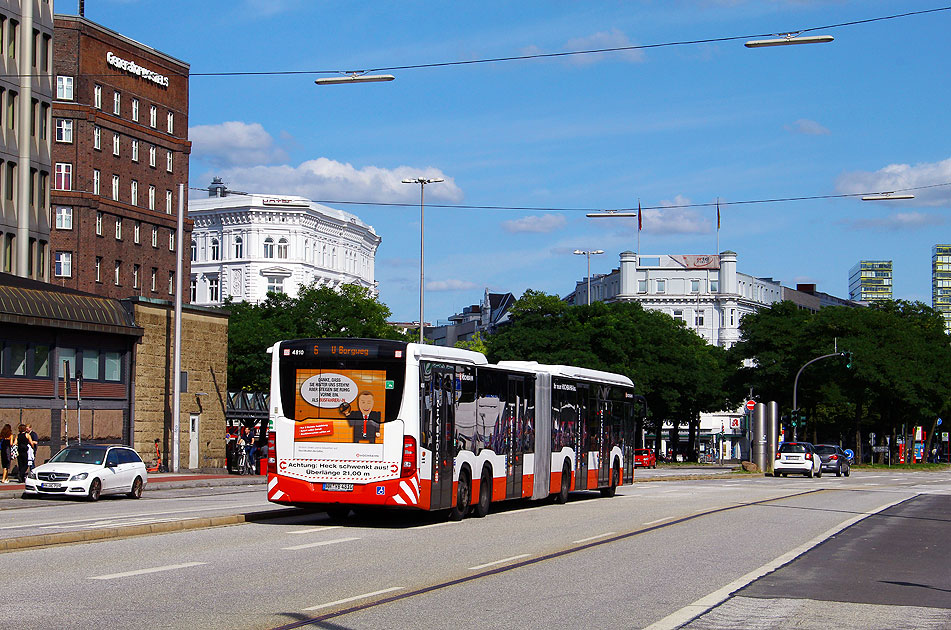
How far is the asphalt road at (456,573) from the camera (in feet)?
34.6

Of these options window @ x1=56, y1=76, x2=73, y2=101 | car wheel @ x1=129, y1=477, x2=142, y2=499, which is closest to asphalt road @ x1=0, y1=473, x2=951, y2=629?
car wheel @ x1=129, y1=477, x2=142, y2=499

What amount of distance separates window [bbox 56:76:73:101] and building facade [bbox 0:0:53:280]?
38.8 ft

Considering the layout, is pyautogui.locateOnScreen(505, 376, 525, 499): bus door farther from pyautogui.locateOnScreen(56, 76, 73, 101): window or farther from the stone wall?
pyautogui.locateOnScreen(56, 76, 73, 101): window

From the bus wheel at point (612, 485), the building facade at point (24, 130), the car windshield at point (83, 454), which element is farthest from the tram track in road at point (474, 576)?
the building facade at point (24, 130)

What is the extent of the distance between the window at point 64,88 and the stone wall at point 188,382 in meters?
31.4

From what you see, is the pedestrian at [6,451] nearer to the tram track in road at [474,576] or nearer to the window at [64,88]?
the tram track in road at [474,576]

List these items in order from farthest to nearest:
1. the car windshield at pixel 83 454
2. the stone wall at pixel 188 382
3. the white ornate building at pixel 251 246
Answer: the white ornate building at pixel 251 246
the stone wall at pixel 188 382
the car windshield at pixel 83 454

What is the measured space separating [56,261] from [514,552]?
6657 cm

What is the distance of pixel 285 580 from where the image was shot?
41.9 ft

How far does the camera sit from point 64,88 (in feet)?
258

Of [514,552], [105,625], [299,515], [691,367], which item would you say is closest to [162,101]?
[691,367]

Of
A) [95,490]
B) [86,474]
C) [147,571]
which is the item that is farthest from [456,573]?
[95,490]

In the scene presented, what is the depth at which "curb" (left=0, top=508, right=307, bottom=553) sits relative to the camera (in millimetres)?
15781

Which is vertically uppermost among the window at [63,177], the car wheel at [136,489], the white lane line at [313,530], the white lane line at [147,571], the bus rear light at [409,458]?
the window at [63,177]
